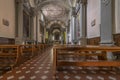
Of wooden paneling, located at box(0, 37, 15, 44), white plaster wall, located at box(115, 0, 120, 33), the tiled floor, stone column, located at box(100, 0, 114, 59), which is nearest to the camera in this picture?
the tiled floor

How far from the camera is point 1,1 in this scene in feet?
30.9

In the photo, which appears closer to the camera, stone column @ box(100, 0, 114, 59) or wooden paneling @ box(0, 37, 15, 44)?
stone column @ box(100, 0, 114, 59)

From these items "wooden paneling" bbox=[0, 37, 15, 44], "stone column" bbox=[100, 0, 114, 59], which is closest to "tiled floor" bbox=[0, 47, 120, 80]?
"stone column" bbox=[100, 0, 114, 59]

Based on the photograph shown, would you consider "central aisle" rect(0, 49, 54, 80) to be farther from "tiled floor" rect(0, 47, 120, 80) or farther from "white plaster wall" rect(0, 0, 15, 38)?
"white plaster wall" rect(0, 0, 15, 38)

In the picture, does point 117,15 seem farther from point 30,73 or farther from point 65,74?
point 30,73

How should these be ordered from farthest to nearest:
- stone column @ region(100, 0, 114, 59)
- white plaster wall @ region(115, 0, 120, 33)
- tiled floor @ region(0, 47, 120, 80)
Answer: stone column @ region(100, 0, 114, 59)
white plaster wall @ region(115, 0, 120, 33)
tiled floor @ region(0, 47, 120, 80)

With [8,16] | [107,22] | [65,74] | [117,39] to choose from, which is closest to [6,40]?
[8,16]

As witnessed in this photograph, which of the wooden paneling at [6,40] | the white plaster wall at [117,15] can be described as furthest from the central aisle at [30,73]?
the wooden paneling at [6,40]

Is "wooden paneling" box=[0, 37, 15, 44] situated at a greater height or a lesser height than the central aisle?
greater

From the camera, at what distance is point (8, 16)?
10516mm

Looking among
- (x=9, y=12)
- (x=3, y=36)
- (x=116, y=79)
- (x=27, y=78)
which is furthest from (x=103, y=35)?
(x=9, y=12)

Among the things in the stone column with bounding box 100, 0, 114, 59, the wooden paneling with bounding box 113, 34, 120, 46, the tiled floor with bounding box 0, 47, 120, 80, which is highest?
the stone column with bounding box 100, 0, 114, 59

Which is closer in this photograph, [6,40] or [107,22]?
[107,22]

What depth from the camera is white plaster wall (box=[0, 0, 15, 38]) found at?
9.43 meters
